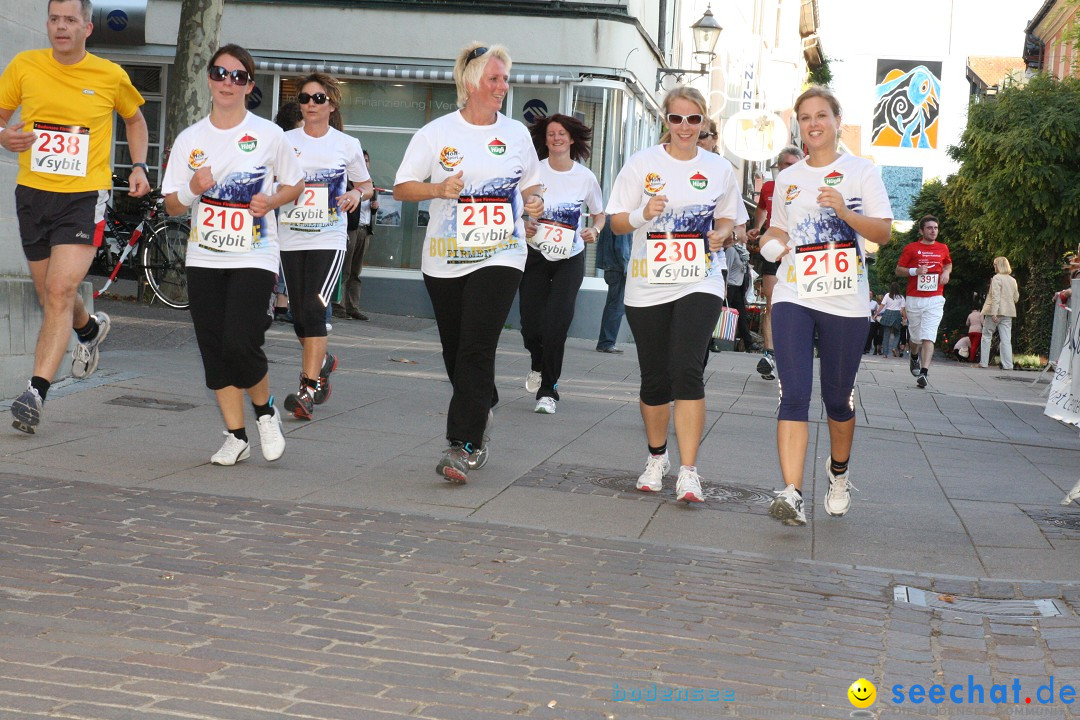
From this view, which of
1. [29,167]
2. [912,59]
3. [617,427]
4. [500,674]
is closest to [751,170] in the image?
[617,427]

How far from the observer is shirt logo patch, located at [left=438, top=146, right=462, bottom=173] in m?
6.80

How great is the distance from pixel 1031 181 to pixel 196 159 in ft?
93.7

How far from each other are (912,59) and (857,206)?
3045 inches

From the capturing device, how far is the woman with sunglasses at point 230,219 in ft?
22.0

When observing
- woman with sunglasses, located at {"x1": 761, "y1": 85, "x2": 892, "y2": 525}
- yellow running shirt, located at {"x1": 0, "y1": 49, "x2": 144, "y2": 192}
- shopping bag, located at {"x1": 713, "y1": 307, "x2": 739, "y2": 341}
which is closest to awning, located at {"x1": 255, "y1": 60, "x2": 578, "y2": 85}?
shopping bag, located at {"x1": 713, "y1": 307, "x2": 739, "y2": 341}

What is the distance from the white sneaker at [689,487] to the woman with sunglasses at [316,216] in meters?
2.96

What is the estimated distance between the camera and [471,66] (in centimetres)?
682

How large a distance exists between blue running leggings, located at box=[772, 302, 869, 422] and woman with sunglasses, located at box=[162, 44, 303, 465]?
2.53m

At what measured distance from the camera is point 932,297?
51.3 ft

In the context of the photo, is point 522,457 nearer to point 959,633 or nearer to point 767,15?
point 959,633

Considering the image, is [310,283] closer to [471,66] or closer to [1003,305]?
[471,66]

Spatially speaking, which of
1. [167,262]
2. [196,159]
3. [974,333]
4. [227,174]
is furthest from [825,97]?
[974,333]

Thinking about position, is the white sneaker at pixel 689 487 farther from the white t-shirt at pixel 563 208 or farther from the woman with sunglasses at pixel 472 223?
the white t-shirt at pixel 563 208

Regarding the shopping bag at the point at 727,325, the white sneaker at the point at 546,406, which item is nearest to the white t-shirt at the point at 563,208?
the white sneaker at the point at 546,406
